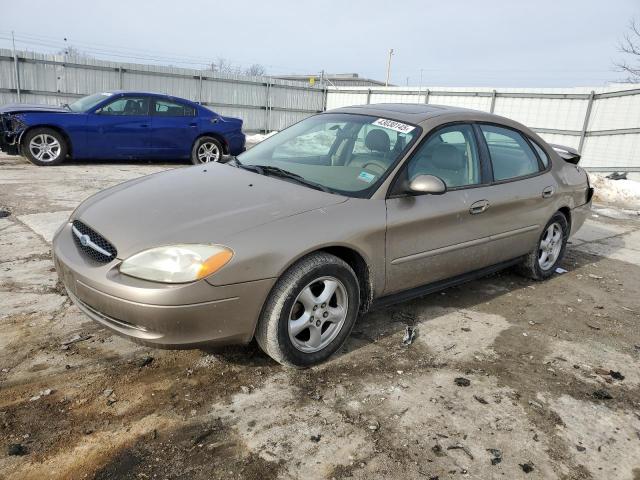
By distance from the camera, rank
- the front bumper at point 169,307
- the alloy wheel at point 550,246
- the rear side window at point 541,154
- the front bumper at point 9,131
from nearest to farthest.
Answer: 1. the front bumper at point 169,307
2. the rear side window at point 541,154
3. the alloy wheel at point 550,246
4. the front bumper at point 9,131

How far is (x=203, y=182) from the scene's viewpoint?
344 centimetres

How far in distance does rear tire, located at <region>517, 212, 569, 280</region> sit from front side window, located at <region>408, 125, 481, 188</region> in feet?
4.29

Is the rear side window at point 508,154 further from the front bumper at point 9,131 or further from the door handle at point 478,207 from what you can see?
the front bumper at point 9,131

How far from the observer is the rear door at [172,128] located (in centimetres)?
1010

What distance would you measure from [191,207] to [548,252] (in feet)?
11.8

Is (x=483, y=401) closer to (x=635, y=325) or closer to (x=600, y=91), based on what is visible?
(x=635, y=325)

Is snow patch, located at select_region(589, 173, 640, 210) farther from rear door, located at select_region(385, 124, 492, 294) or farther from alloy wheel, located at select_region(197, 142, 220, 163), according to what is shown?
alloy wheel, located at select_region(197, 142, 220, 163)

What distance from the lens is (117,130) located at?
9641 millimetres

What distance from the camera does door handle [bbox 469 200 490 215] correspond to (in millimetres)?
3771

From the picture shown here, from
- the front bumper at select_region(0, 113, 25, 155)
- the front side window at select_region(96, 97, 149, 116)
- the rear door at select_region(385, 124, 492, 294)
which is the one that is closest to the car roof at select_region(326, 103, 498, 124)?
the rear door at select_region(385, 124, 492, 294)

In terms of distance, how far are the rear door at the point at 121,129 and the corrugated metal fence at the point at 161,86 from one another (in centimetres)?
711

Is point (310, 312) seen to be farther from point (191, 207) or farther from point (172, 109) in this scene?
point (172, 109)

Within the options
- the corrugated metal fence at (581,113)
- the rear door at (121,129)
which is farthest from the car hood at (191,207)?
the corrugated metal fence at (581,113)

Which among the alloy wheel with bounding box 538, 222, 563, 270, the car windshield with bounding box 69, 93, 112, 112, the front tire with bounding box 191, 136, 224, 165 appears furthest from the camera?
the front tire with bounding box 191, 136, 224, 165
